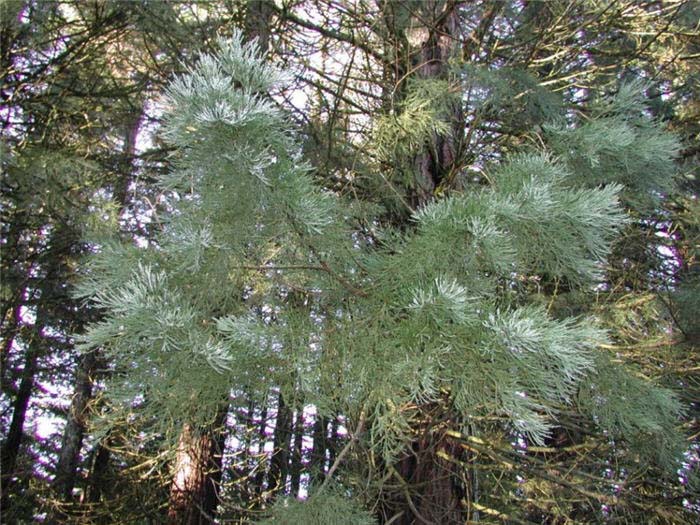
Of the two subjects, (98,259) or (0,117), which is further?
(0,117)

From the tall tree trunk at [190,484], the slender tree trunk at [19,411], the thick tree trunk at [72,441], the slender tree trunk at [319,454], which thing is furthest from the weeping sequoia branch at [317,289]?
the slender tree trunk at [19,411]

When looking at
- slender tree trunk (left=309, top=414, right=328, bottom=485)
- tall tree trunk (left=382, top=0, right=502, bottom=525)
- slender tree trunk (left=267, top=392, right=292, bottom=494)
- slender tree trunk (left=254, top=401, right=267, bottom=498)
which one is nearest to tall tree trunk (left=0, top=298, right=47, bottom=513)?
slender tree trunk (left=254, top=401, right=267, bottom=498)

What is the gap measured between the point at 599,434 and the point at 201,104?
331 cm

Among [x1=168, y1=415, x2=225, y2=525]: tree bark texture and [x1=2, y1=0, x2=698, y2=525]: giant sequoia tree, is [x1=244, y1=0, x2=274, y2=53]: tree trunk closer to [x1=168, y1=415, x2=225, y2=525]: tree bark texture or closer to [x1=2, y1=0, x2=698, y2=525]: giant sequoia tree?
[x1=2, y1=0, x2=698, y2=525]: giant sequoia tree

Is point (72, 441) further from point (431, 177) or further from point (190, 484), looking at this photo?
point (431, 177)

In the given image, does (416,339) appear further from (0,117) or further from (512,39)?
(0,117)

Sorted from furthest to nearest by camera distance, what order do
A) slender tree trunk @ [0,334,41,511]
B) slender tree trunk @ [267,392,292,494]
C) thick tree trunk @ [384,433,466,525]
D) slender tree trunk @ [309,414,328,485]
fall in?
slender tree trunk @ [0,334,41,511], slender tree trunk @ [267,392,292,494], slender tree trunk @ [309,414,328,485], thick tree trunk @ [384,433,466,525]

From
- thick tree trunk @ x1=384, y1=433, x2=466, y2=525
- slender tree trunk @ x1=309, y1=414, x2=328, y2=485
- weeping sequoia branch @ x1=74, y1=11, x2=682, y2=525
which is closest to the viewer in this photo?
weeping sequoia branch @ x1=74, y1=11, x2=682, y2=525

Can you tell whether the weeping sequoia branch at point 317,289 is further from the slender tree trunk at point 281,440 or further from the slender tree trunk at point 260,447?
the slender tree trunk at point 281,440

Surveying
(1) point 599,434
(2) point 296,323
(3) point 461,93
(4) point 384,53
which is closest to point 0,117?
(4) point 384,53

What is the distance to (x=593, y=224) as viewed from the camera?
2.16m

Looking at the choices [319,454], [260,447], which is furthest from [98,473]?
[319,454]

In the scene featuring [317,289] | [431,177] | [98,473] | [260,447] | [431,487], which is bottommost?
[431,487]

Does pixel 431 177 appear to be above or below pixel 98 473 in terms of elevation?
above
